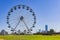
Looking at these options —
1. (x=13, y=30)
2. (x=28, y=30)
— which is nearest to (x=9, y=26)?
(x=13, y=30)

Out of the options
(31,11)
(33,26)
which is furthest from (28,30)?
(31,11)

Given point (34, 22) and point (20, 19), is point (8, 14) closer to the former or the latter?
point (20, 19)

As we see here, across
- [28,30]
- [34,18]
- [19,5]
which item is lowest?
[28,30]

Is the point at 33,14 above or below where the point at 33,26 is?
above

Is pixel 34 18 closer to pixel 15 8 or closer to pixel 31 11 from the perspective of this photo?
pixel 31 11

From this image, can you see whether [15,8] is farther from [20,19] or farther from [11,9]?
[20,19]

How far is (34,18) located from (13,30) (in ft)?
27.7

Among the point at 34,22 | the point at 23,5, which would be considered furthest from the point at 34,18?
the point at 23,5

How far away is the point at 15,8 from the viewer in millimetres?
67562

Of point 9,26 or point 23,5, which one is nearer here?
point 9,26

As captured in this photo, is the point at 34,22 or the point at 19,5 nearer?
the point at 34,22

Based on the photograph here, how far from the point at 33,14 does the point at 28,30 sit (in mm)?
5984

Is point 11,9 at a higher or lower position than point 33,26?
higher

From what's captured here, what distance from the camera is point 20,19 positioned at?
6378cm
